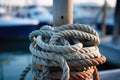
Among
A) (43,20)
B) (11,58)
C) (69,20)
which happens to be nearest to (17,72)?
(11,58)

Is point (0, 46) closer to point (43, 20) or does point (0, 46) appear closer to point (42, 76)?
point (43, 20)

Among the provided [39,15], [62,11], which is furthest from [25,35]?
[62,11]

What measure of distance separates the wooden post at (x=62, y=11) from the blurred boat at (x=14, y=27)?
40.4 feet

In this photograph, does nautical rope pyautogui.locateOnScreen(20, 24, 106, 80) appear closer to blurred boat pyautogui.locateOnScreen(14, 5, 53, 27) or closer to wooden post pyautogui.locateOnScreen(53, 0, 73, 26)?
wooden post pyautogui.locateOnScreen(53, 0, 73, 26)

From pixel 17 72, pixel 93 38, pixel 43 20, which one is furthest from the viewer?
pixel 43 20

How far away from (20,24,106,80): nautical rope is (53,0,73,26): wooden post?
18cm

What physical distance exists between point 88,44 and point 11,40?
525 inches

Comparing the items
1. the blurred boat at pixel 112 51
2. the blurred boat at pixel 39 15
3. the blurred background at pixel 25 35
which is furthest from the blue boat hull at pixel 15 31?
the blurred boat at pixel 112 51

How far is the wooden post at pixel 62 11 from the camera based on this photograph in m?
1.86

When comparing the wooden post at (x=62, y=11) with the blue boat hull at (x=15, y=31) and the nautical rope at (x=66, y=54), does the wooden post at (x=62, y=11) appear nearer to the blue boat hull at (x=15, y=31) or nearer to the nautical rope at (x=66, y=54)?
the nautical rope at (x=66, y=54)

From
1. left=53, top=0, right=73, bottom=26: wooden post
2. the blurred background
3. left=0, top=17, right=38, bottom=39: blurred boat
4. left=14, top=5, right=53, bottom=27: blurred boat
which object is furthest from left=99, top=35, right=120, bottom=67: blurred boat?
left=14, top=5, right=53, bottom=27: blurred boat

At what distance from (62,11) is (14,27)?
12522 millimetres

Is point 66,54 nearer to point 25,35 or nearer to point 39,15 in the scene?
point 25,35

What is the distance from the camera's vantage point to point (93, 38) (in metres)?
1.72
